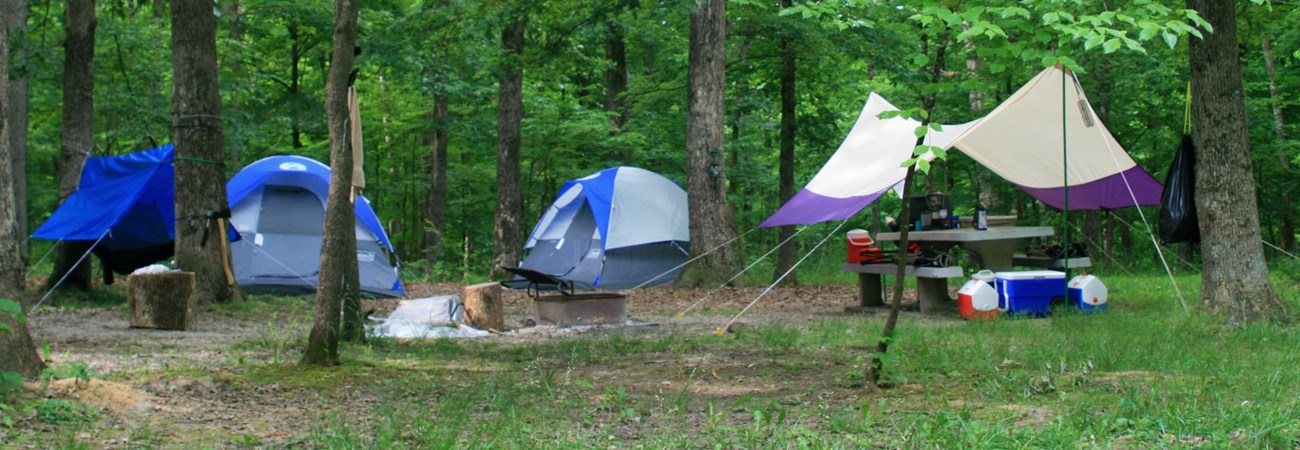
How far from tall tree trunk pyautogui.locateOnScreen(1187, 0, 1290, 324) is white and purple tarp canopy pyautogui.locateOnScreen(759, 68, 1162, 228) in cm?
181

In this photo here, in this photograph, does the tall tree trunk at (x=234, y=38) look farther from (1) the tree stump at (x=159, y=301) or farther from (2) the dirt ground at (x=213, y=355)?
(1) the tree stump at (x=159, y=301)

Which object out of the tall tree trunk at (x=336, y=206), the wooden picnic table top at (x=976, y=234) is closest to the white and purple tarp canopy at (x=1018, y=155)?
the wooden picnic table top at (x=976, y=234)

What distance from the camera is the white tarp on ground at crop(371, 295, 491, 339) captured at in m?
8.14

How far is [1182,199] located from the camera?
8.48 m

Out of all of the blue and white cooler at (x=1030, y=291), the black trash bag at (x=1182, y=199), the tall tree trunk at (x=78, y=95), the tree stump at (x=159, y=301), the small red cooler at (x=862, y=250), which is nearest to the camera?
the tree stump at (x=159, y=301)

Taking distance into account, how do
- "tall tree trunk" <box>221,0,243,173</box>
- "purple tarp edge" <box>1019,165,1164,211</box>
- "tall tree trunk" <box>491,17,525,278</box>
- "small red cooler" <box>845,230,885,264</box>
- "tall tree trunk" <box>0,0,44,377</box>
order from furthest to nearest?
"tall tree trunk" <box>221,0,243,173</box>, "tall tree trunk" <box>491,17,525,278</box>, "purple tarp edge" <box>1019,165,1164,211</box>, "small red cooler" <box>845,230,885,264</box>, "tall tree trunk" <box>0,0,44,377</box>

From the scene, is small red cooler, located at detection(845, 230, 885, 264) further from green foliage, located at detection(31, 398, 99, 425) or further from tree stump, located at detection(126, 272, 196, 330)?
green foliage, located at detection(31, 398, 99, 425)

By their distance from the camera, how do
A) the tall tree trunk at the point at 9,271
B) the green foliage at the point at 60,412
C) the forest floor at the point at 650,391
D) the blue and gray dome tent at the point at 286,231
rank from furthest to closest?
the blue and gray dome tent at the point at 286,231 → the tall tree trunk at the point at 9,271 → the green foliage at the point at 60,412 → the forest floor at the point at 650,391

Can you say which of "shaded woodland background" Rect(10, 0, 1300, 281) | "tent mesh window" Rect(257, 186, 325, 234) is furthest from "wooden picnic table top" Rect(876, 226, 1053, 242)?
"tent mesh window" Rect(257, 186, 325, 234)

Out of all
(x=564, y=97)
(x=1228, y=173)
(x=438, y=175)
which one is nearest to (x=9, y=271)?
(x=1228, y=173)

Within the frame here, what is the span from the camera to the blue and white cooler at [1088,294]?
8.92 meters

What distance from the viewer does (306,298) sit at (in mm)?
11609

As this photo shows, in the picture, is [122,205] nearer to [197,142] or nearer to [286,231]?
[197,142]

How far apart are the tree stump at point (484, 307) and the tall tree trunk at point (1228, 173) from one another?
5318 millimetres
